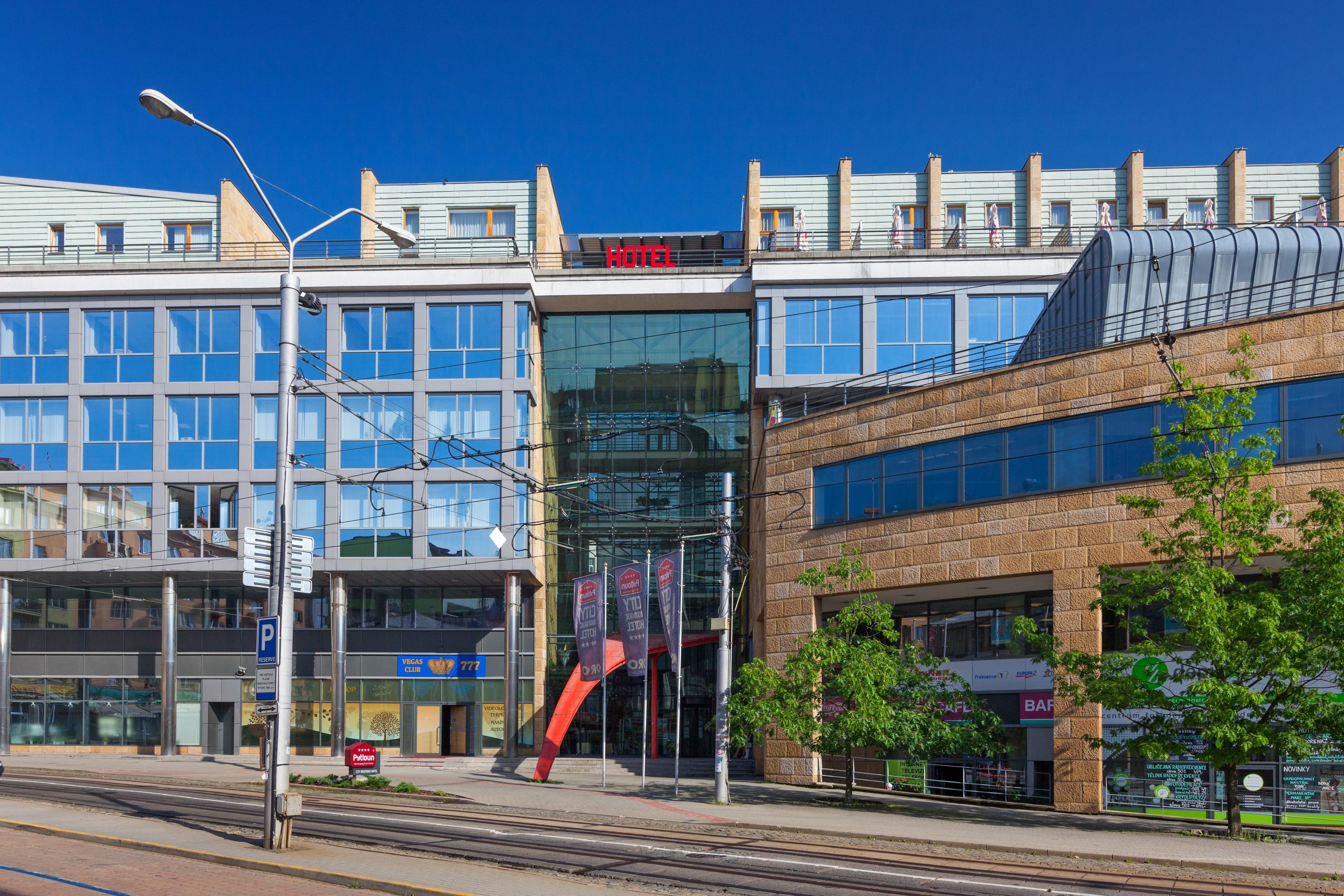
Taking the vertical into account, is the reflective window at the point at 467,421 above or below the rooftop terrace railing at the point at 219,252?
below

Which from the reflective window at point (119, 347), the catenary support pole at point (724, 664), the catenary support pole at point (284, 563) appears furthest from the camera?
the reflective window at point (119, 347)

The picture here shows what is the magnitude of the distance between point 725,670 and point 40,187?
39617 millimetres

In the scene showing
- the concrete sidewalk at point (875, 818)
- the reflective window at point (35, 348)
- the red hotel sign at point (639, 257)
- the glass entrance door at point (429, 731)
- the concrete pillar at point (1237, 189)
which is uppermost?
the concrete pillar at point (1237, 189)

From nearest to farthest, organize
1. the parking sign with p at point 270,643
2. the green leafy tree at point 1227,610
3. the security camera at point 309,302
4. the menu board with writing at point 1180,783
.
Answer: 1. the parking sign with p at point 270,643
2. the security camera at point 309,302
3. the green leafy tree at point 1227,610
4. the menu board with writing at point 1180,783

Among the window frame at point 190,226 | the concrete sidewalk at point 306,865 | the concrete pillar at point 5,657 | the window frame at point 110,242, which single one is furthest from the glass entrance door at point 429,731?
the concrete sidewalk at point 306,865

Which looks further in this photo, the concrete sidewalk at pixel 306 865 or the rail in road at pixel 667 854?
the rail in road at pixel 667 854

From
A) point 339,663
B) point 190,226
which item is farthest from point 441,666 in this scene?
point 190,226

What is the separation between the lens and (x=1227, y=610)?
19438mm

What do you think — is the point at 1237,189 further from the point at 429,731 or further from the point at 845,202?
the point at 429,731

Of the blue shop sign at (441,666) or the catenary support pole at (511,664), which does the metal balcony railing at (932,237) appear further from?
the blue shop sign at (441,666)

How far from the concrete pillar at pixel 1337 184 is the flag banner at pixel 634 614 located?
3553 cm

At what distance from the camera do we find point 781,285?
4428 centimetres

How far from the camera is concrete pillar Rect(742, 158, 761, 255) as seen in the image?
4775 centimetres

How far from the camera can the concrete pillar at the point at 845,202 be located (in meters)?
48.8
